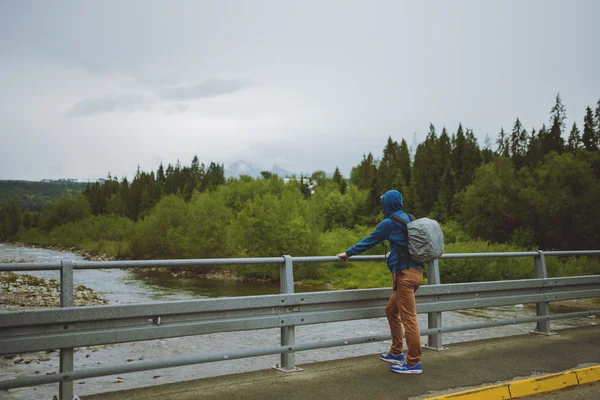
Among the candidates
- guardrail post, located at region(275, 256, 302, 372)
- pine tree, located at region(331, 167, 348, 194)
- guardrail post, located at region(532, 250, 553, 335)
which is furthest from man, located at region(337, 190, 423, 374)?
pine tree, located at region(331, 167, 348, 194)

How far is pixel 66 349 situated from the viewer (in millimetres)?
5070

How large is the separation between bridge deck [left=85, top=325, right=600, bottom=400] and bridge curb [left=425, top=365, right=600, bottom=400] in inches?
9.9

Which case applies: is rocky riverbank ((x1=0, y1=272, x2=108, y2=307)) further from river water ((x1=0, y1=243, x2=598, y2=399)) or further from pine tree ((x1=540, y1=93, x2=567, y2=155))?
pine tree ((x1=540, y1=93, x2=567, y2=155))

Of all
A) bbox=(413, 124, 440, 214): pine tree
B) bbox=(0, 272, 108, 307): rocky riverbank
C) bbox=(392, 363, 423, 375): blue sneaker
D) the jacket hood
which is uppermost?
bbox=(413, 124, 440, 214): pine tree

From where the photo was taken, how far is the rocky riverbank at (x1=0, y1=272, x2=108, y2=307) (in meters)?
29.4

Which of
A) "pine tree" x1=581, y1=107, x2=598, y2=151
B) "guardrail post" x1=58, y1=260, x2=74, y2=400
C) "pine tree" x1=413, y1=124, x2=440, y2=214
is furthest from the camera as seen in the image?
"pine tree" x1=413, y1=124, x2=440, y2=214

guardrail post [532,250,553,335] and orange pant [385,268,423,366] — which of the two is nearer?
orange pant [385,268,423,366]

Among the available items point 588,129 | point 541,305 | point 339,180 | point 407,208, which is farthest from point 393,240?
point 339,180

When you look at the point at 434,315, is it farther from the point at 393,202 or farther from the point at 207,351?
the point at 207,351

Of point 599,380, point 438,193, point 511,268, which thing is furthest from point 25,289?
point 438,193

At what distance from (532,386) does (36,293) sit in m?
32.0

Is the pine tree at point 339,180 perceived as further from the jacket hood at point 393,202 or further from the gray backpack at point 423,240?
the gray backpack at point 423,240

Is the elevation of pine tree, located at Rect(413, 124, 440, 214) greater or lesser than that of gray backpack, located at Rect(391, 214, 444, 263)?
greater

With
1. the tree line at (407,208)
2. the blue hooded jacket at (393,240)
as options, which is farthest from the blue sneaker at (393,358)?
the tree line at (407,208)
